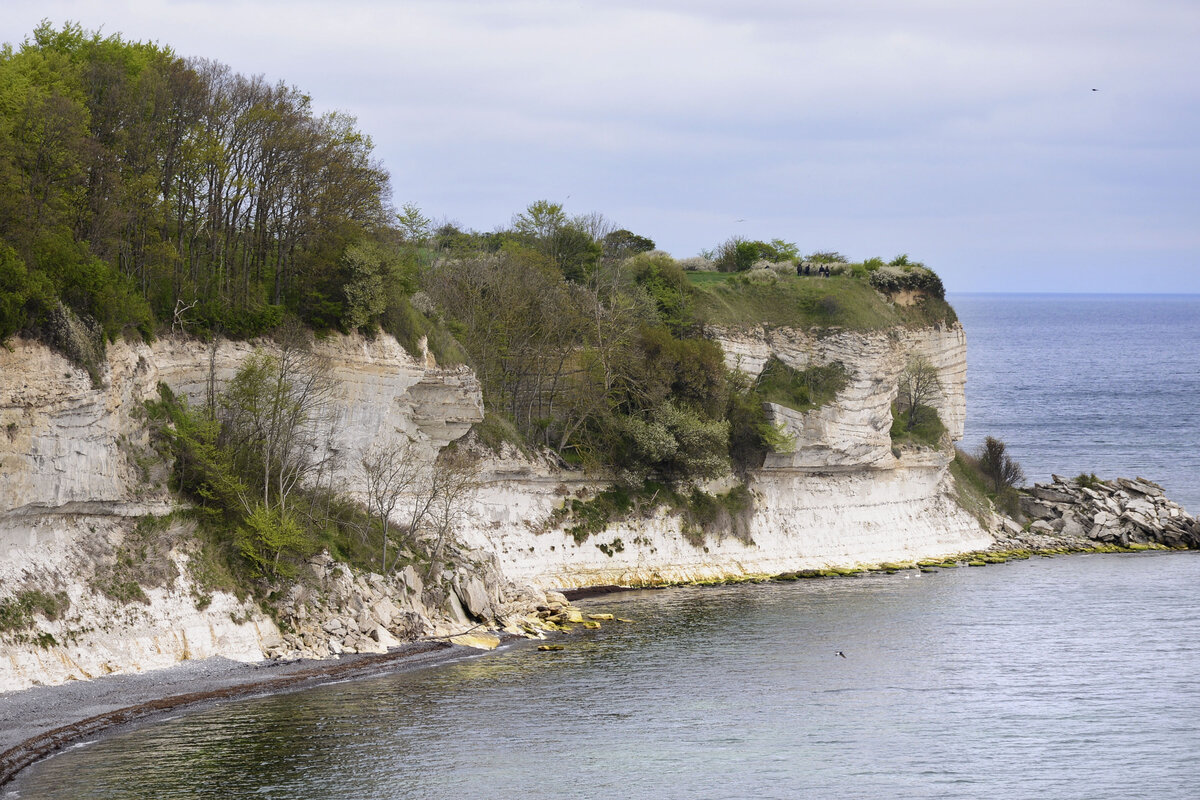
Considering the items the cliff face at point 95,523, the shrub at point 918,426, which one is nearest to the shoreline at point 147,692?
the cliff face at point 95,523

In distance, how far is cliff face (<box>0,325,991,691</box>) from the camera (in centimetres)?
3828

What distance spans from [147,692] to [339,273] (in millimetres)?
20618

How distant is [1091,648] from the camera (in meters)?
50.5

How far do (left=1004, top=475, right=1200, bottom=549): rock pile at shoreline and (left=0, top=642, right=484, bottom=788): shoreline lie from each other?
4887cm

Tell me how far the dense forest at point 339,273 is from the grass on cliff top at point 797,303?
157mm

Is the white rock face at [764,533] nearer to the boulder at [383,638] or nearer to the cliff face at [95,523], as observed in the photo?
the boulder at [383,638]

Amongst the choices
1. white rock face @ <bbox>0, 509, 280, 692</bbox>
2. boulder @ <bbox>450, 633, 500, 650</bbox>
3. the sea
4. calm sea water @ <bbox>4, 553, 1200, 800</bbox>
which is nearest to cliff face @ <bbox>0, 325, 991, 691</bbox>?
white rock face @ <bbox>0, 509, 280, 692</bbox>

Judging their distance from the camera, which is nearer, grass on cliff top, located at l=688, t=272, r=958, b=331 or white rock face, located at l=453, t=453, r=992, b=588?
white rock face, located at l=453, t=453, r=992, b=588

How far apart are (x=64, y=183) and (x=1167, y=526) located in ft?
219

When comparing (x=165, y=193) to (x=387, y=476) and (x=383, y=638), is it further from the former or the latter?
(x=383, y=638)

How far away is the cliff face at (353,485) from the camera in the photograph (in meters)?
38.3

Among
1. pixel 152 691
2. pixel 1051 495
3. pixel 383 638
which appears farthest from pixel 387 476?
pixel 1051 495

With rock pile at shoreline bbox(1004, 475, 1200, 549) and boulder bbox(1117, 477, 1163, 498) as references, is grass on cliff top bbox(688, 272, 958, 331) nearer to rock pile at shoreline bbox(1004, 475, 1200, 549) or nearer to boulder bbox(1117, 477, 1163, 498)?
rock pile at shoreline bbox(1004, 475, 1200, 549)

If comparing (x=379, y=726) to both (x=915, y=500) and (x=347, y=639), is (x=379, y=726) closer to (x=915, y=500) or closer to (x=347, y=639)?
(x=347, y=639)
